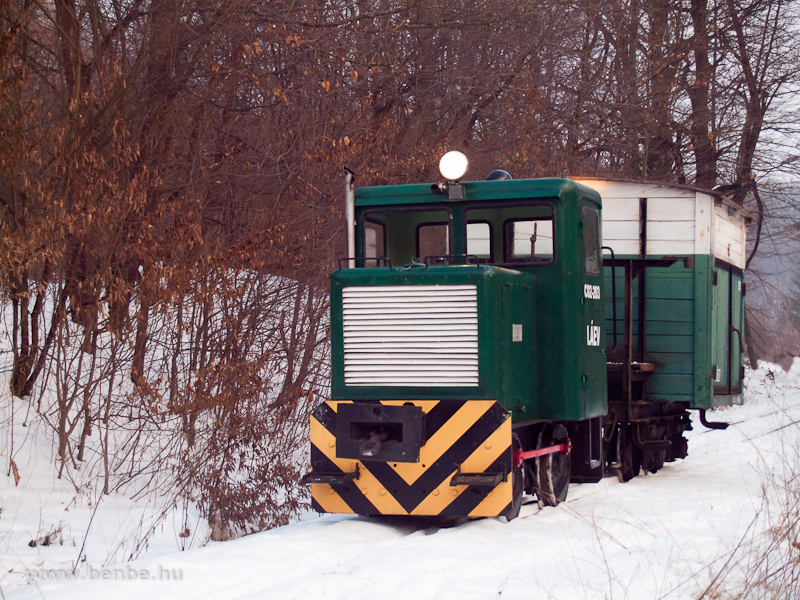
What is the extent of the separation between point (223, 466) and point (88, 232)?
2806mm

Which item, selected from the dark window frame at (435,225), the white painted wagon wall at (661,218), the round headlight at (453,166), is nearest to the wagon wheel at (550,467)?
the dark window frame at (435,225)

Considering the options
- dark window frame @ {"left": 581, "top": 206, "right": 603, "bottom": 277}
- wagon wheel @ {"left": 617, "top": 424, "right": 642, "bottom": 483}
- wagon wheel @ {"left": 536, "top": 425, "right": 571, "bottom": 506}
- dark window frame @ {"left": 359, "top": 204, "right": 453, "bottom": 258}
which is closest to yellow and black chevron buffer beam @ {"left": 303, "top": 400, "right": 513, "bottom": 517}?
wagon wheel @ {"left": 536, "top": 425, "right": 571, "bottom": 506}

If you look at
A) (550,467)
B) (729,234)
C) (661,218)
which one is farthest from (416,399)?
(729,234)

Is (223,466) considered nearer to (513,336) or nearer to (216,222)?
(216,222)

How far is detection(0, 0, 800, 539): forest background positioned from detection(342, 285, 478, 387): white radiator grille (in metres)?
2.97

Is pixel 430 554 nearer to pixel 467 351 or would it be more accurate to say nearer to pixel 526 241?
pixel 467 351

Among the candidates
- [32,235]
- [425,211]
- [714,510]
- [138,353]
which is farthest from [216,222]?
[714,510]

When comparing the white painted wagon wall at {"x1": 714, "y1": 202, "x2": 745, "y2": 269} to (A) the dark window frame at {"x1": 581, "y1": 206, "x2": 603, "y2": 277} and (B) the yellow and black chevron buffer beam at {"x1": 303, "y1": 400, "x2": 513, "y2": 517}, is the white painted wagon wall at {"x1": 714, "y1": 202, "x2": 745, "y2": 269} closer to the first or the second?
(A) the dark window frame at {"x1": 581, "y1": 206, "x2": 603, "y2": 277}

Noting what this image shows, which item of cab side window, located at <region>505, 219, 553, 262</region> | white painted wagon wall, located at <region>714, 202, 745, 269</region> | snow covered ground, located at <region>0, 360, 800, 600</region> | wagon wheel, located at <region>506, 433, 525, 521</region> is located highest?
white painted wagon wall, located at <region>714, 202, 745, 269</region>

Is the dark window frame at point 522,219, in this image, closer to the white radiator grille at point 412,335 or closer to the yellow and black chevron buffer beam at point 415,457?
the white radiator grille at point 412,335

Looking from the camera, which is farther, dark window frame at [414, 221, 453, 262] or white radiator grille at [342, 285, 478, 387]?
dark window frame at [414, 221, 453, 262]

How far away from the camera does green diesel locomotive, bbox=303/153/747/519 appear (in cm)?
666

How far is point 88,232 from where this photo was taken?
9.26 m

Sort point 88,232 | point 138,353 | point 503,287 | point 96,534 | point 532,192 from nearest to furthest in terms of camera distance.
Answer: point 503,287 → point 532,192 → point 96,534 → point 88,232 → point 138,353
